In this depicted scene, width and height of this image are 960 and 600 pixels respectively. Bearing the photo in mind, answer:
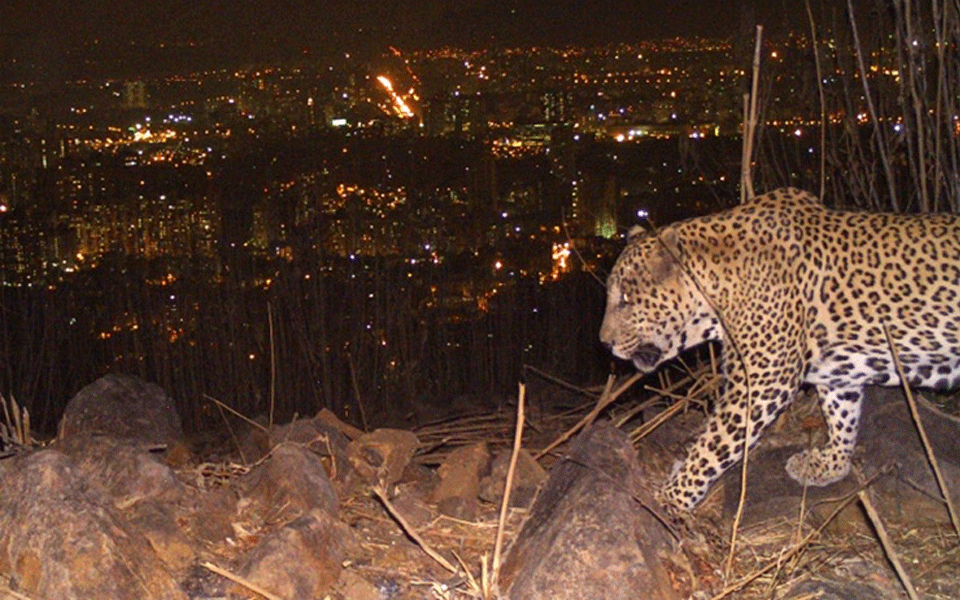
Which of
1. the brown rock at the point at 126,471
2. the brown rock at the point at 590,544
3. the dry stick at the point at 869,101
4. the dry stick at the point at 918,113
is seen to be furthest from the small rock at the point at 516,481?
the dry stick at the point at 918,113

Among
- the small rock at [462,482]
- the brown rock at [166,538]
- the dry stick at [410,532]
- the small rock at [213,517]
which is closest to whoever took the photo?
the dry stick at [410,532]

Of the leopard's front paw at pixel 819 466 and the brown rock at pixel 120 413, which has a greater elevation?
the brown rock at pixel 120 413

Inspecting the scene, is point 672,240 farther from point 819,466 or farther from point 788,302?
point 819,466

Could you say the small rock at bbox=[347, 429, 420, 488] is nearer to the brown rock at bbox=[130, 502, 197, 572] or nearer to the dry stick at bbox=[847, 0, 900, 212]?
the brown rock at bbox=[130, 502, 197, 572]

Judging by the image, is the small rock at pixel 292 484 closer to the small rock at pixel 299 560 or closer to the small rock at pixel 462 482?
the small rock at pixel 299 560

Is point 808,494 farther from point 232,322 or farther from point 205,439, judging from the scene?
point 232,322

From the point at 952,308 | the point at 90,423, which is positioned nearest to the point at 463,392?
the point at 90,423
